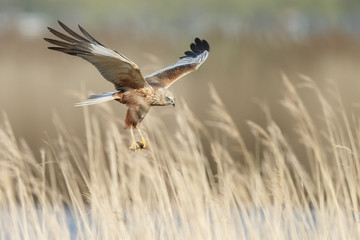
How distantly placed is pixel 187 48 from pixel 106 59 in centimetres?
2458

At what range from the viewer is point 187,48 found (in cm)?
2820

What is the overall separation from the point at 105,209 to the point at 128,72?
116cm

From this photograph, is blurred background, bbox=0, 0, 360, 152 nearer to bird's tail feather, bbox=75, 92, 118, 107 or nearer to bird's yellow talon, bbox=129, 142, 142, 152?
bird's tail feather, bbox=75, 92, 118, 107

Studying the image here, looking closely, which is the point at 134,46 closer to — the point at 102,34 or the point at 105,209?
the point at 102,34

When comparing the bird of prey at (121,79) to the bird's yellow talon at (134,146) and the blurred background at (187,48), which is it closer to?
the bird's yellow talon at (134,146)

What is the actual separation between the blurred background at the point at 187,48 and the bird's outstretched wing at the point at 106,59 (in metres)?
1.35

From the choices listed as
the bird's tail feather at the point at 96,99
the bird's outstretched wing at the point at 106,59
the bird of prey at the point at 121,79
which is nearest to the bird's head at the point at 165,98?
the bird of prey at the point at 121,79

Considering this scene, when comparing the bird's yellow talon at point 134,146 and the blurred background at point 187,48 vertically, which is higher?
the blurred background at point 187,48

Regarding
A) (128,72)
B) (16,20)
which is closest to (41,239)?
(128,72)

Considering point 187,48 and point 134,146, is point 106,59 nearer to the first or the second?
point 134,146

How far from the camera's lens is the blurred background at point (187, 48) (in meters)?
15.8

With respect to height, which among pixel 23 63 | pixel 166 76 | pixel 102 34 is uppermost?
pixel 102 34

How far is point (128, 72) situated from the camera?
3.80 metres

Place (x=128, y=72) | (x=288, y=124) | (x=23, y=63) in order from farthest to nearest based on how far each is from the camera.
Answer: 1. (x=23, y=63)
2. (x=288, y=124)
3. (x=128, y=72)
